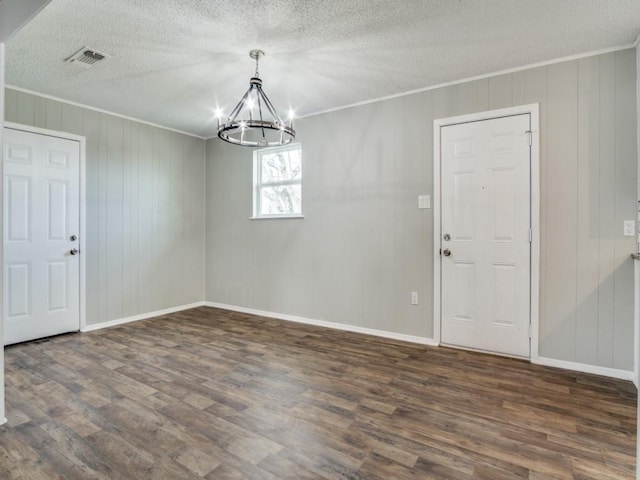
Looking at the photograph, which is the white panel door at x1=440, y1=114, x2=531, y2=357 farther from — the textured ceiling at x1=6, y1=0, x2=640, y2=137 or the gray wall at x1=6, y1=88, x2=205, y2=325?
the gray wall at x1=6, y1=88, x2=205, y2=325

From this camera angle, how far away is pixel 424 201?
345 centimetres

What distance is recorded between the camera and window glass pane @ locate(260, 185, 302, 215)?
14.6 feet

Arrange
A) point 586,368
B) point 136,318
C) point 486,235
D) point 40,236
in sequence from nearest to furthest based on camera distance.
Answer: point 586,368 → point 486,235 → point 40,236 → point 136,318

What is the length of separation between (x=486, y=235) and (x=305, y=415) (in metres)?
2.25

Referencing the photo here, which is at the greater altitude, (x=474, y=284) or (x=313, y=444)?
→ (x=474, y=284)

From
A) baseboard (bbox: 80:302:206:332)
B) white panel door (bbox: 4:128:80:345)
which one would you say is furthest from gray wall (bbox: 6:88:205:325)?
white panel door (bbox: 4:128:80:345)

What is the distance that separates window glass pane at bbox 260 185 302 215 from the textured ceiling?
4.07ft

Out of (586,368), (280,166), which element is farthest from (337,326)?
(586,368)

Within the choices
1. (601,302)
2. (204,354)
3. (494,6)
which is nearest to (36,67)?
(204,354)

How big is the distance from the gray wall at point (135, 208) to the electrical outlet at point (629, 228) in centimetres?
496

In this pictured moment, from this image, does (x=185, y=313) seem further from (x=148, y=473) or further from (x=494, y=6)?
(x=494, y=6)

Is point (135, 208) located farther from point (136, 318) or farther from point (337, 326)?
point (337, 326)

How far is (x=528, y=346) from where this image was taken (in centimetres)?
297

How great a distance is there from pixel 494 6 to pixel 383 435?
8.86ft
